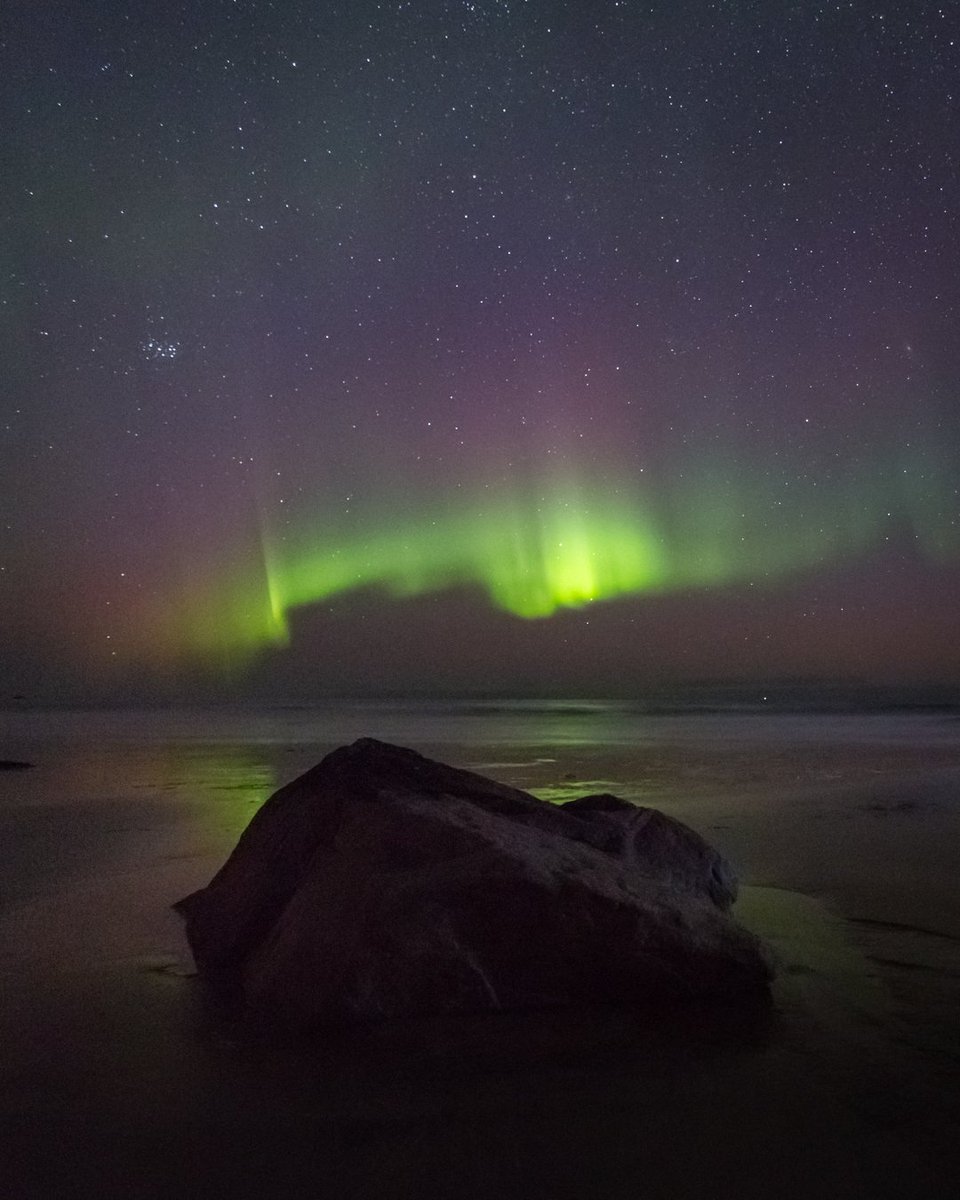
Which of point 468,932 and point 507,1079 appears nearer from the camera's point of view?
point 507,1079

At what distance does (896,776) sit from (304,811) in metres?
12.3

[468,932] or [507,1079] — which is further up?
[468,932]

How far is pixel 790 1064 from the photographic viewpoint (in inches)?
142

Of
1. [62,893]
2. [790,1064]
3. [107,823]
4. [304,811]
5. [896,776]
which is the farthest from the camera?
[896,776]

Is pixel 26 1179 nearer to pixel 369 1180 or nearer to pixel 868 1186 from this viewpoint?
pixel 369 1180

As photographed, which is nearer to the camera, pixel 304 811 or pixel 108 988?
pixel 108 988

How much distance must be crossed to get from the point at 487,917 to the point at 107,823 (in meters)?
8.09

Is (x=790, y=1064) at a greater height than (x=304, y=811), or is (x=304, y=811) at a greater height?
(x=304, y=811)

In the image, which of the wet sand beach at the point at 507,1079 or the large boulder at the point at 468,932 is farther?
the large boulder at the point at 468,932

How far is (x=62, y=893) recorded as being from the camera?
7.04 meters

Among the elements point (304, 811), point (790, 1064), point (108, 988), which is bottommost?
point (790, 1064)

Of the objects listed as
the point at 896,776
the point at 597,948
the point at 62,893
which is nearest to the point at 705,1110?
the point at 597,948

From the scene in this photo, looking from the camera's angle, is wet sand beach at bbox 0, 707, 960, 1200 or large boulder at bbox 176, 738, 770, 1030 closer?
wet sand beach at bbox 0, 707, 960, 1200

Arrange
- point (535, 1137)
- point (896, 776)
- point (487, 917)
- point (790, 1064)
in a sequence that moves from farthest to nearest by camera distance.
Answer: point (896, 776) → point (487, 917) → point (790, 1064) → point (535, 1137)
